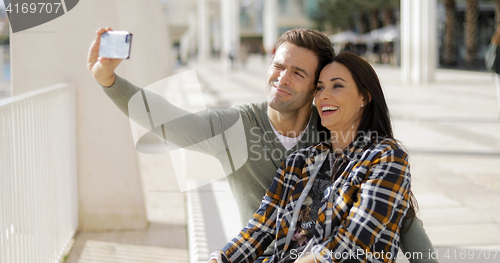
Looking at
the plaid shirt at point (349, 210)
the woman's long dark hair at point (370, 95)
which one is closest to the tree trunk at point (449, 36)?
the woman's long dark hair at point (370, 95)

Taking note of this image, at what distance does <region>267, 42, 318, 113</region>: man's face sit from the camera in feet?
7.52

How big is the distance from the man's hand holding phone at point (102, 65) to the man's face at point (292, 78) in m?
0.71

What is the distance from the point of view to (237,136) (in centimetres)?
245

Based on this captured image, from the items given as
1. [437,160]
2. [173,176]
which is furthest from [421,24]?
[173,176]

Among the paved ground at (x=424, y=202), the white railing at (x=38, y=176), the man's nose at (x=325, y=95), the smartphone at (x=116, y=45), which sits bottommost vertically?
the paved ground at (x=424, y=202)

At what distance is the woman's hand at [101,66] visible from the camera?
2.03 meters

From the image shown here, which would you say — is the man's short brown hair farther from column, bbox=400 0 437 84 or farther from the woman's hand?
column, bbox=400 0 437 84

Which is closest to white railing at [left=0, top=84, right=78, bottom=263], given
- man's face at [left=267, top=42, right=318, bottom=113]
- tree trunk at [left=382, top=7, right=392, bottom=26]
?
man's face at [left=267, top=42, right=318, bottom=113]

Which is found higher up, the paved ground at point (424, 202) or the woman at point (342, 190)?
the woman at point (342, 190)

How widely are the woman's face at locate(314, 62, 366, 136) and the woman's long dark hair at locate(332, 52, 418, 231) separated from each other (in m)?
0.02

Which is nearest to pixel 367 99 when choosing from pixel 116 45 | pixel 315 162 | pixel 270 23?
pixel 315 162

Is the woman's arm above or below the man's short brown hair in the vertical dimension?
below

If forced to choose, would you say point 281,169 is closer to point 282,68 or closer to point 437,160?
point 282,68

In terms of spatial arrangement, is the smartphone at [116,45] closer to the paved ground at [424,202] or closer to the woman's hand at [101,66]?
the woman's hand at [101,66]
